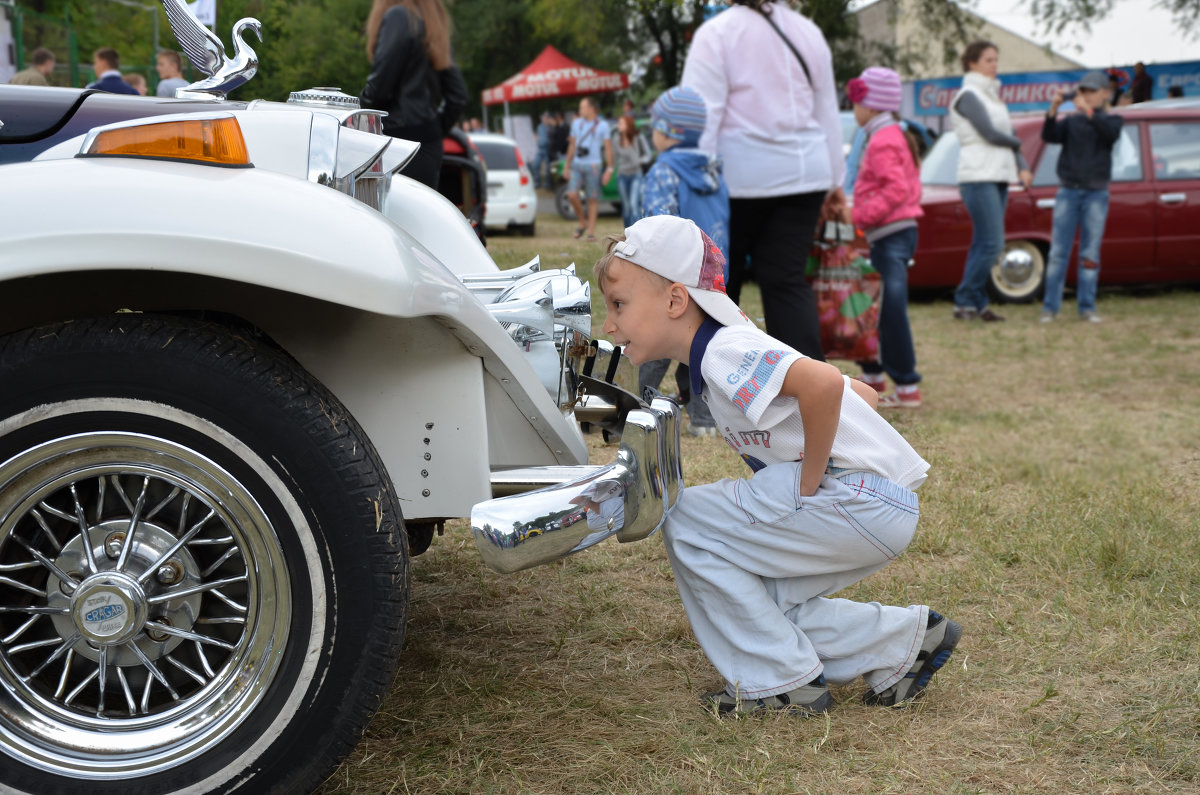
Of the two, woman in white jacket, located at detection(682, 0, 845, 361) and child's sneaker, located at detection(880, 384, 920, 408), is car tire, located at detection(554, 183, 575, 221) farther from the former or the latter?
woman in white jacket, located at detection(682, 0, 845, 361)

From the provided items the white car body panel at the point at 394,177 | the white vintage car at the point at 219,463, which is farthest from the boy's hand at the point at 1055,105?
the white vintage car at the point at 219,463

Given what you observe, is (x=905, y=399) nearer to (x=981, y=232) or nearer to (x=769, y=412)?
(x=981, y=232)

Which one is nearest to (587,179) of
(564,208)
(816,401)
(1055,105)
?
(564,208)

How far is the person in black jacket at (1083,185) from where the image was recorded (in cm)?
830

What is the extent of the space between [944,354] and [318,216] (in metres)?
6.24

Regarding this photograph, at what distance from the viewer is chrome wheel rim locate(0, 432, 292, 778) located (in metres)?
1.83

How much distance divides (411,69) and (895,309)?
2.59m

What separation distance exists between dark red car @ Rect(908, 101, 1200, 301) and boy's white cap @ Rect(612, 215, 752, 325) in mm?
7090

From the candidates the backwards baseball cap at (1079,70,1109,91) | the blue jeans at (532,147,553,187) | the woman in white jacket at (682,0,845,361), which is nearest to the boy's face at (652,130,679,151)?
the woman in white jacket at (682,0,845,361)

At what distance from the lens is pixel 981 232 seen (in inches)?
324

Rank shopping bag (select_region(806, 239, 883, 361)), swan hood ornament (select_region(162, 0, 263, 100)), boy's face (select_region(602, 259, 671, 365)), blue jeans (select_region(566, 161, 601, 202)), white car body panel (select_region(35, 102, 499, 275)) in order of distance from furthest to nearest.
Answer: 1. blue jeans (select_region(566, 161, 601, 202))
2. shopping bag (select_region(806, 239, 883, 361))
3. swan hood ornament (select_region(162, 0, 263, 100))
4. boy's face (select_region(602, 259, 671, 365))
5. white car body panel (select_region(35, 102, 499, 275))

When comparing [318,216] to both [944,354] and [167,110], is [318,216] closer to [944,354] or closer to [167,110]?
[167,110]

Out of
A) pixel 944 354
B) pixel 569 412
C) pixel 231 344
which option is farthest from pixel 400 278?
pixel 944 354

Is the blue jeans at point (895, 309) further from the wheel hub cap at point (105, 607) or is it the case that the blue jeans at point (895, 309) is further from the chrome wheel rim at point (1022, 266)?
the wheel hub cap at point (105, 607)
